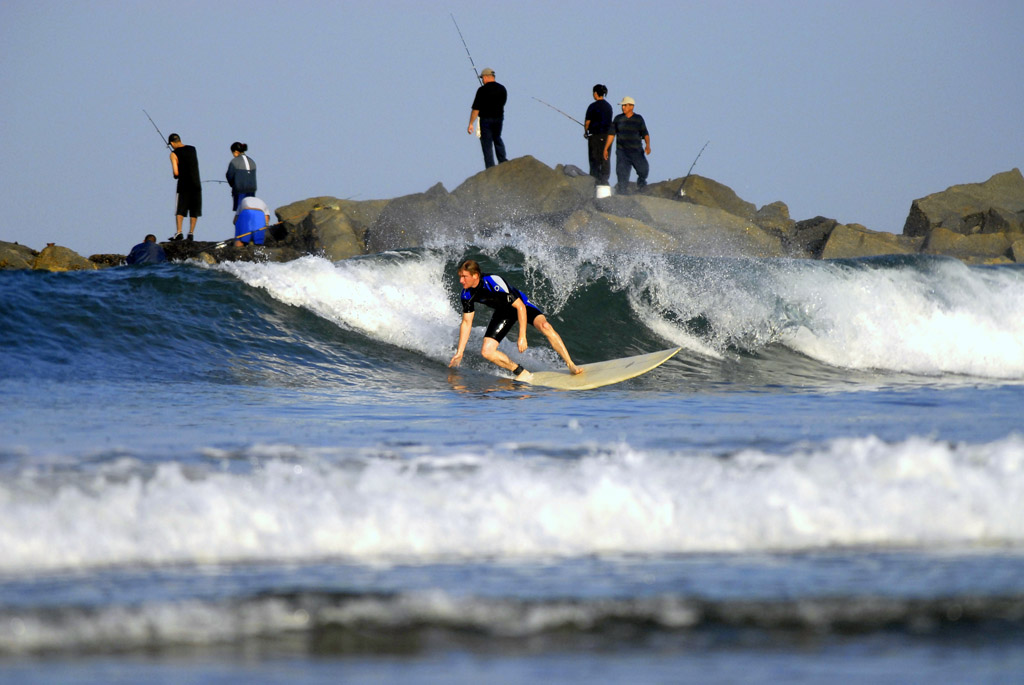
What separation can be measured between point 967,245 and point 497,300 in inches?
691

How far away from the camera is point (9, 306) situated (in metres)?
10.2

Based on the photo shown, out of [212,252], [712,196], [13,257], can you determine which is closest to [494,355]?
[212,252]

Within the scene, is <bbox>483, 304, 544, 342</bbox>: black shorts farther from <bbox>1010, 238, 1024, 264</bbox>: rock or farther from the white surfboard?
<bbox>1010, 238, 1024, 264</bbox>: rock

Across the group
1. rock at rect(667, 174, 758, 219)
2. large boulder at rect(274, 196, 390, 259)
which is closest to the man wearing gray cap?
large boulder at rect(274, 196, 390, 259)

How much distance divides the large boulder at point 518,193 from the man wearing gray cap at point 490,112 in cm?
61

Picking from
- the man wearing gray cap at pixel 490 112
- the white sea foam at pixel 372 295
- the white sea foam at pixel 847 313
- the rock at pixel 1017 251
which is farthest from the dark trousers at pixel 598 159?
the rock at pixel 1017 251

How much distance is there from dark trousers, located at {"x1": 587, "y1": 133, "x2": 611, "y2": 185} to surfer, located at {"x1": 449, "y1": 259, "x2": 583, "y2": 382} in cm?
765

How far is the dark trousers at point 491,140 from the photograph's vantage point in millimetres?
15531

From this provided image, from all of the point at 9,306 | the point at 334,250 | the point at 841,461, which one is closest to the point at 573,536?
the point at 841,461

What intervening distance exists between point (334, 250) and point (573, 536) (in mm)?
14717

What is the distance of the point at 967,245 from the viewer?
76.5 ft

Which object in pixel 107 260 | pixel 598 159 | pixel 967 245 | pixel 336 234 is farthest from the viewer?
pixel 967 245

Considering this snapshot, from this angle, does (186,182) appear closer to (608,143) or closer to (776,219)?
(608,143)

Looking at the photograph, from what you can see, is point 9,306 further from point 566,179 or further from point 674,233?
point 674,233
